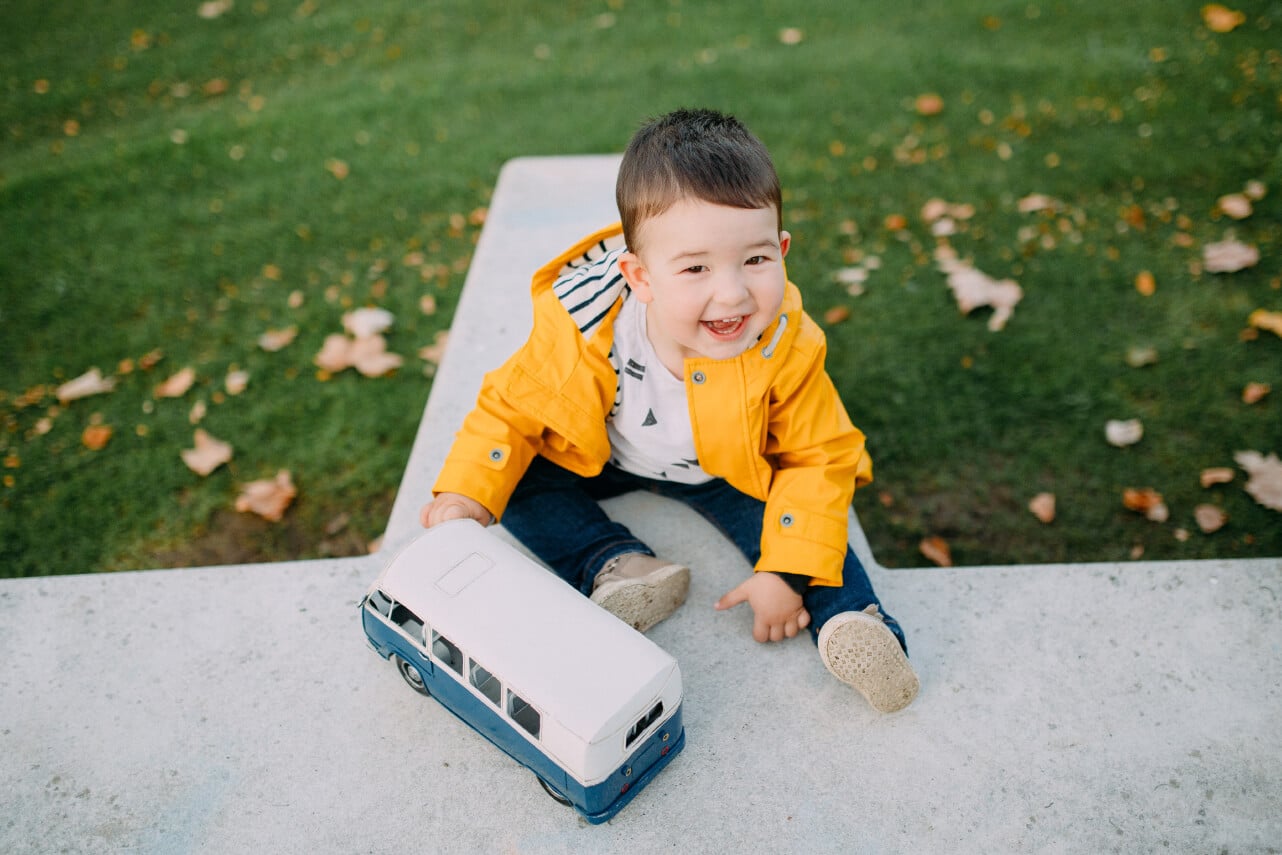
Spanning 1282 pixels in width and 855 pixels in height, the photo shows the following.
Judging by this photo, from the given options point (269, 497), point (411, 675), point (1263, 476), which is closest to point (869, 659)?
point (411, 675)

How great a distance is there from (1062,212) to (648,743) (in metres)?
2.78

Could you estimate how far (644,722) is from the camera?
1.49 meters

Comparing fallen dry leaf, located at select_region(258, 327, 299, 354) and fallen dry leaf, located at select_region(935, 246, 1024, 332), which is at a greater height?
fallen dry leaf, located at select_region(258, 327, 299, 354)

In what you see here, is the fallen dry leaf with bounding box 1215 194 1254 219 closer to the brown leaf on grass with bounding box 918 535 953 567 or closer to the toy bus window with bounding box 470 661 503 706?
the brown leaf on grass with bounding box 918 535 953 567

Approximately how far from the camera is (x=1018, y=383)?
2783 millimetres

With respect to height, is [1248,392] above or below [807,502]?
below

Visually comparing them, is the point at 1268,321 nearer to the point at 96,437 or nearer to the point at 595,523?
the point at 595,523

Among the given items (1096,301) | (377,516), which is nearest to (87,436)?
(377,516)

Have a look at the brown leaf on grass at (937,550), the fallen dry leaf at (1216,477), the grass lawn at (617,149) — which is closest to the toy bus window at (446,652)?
the grass lawn at (617,149)

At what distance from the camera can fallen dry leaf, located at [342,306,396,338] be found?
3.09 meters

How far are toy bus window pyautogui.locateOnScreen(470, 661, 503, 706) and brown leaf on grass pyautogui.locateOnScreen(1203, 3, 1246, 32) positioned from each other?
4.60 m

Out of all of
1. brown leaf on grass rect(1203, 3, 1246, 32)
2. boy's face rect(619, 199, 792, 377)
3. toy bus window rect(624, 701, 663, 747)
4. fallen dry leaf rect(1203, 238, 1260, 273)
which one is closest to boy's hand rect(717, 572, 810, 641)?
toy bus window rect(624, 701, 663, 747)

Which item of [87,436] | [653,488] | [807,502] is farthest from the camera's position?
[87,436]

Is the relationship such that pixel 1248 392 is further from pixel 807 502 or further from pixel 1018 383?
pixel 807 502
